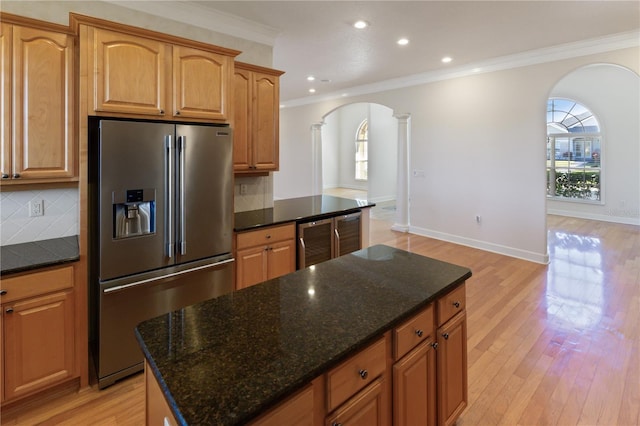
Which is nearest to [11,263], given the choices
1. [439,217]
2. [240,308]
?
[240,308]

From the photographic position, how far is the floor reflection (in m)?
3.24

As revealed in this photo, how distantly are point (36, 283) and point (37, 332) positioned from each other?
29cm

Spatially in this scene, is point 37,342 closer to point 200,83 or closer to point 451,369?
point 200,83

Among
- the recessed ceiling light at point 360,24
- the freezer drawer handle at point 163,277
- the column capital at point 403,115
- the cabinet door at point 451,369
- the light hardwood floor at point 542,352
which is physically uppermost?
the recessed ceiling light at point 360,24

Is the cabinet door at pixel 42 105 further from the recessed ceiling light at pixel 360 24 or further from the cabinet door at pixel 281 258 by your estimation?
the recessed ceiling light at pixel 360 24

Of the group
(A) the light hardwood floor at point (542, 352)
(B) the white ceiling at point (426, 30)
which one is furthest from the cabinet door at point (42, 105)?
(A) the light hardwood floor at point (542, 352)

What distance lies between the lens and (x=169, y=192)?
7.70 ft

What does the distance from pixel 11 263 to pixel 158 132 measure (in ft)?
3.64

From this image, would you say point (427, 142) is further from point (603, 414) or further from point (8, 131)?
point (8, 131)

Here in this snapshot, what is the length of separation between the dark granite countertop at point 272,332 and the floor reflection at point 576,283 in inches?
89.8

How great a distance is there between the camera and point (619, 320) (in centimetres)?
315

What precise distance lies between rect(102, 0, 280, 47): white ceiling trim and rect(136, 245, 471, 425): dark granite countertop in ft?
8.51

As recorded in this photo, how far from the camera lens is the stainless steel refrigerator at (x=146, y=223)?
7.06 ft

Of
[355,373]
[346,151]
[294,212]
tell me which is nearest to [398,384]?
[355,373]
